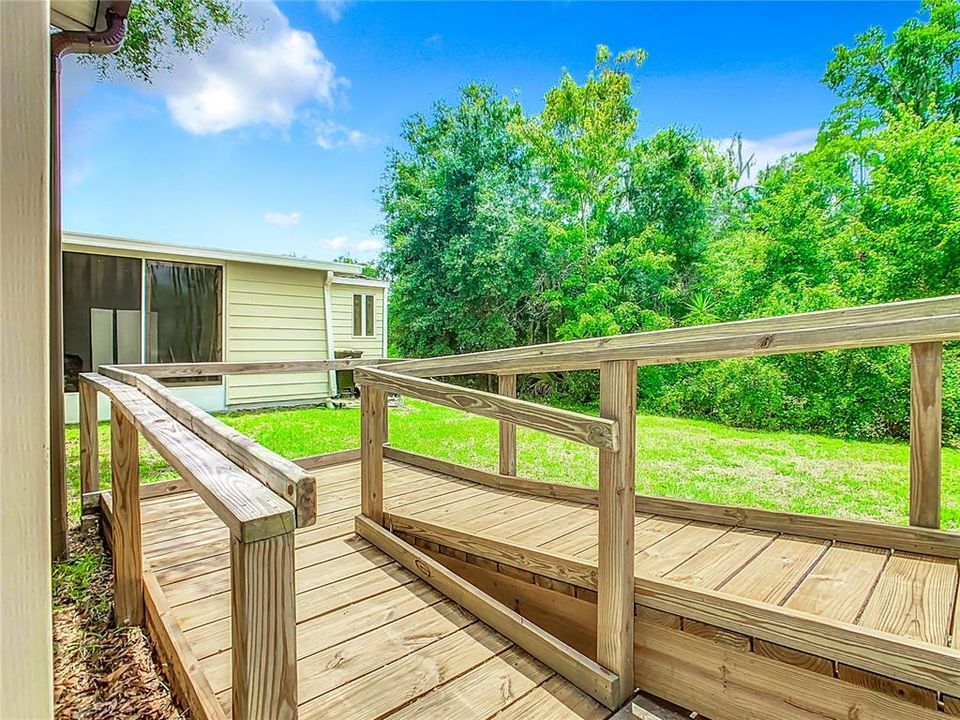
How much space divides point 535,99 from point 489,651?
13.4 meters

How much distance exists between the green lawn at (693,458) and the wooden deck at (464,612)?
1.99 metres

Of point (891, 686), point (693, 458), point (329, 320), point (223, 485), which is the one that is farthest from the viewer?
point (329, 320)

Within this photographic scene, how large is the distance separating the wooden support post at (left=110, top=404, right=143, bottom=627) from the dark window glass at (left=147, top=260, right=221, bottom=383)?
6391 mm

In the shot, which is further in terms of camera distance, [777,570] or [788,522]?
[788,522]

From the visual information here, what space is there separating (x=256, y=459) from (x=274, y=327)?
809 cm

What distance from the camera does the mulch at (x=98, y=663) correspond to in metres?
1.78

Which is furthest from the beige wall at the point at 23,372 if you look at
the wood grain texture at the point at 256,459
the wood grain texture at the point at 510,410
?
the wood grain texture at the point at 510,410

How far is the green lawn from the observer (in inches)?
164

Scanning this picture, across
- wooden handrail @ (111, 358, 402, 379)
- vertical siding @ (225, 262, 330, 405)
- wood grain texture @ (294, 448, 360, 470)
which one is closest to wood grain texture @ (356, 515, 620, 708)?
wooden handrail @ (111, 358, 402, 379)

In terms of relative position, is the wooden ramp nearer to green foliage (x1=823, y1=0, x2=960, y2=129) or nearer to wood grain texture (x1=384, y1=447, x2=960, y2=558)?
wood grain texture (x1=384, y1=447, x2=960, y2=558)

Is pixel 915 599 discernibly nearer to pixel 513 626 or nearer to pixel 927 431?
pixel 927 431

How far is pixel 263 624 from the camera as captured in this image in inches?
34.7

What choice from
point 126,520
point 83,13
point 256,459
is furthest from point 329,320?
point 256,459

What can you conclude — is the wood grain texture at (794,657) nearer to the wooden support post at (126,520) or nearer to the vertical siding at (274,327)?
the wooden support post at (126,520)
